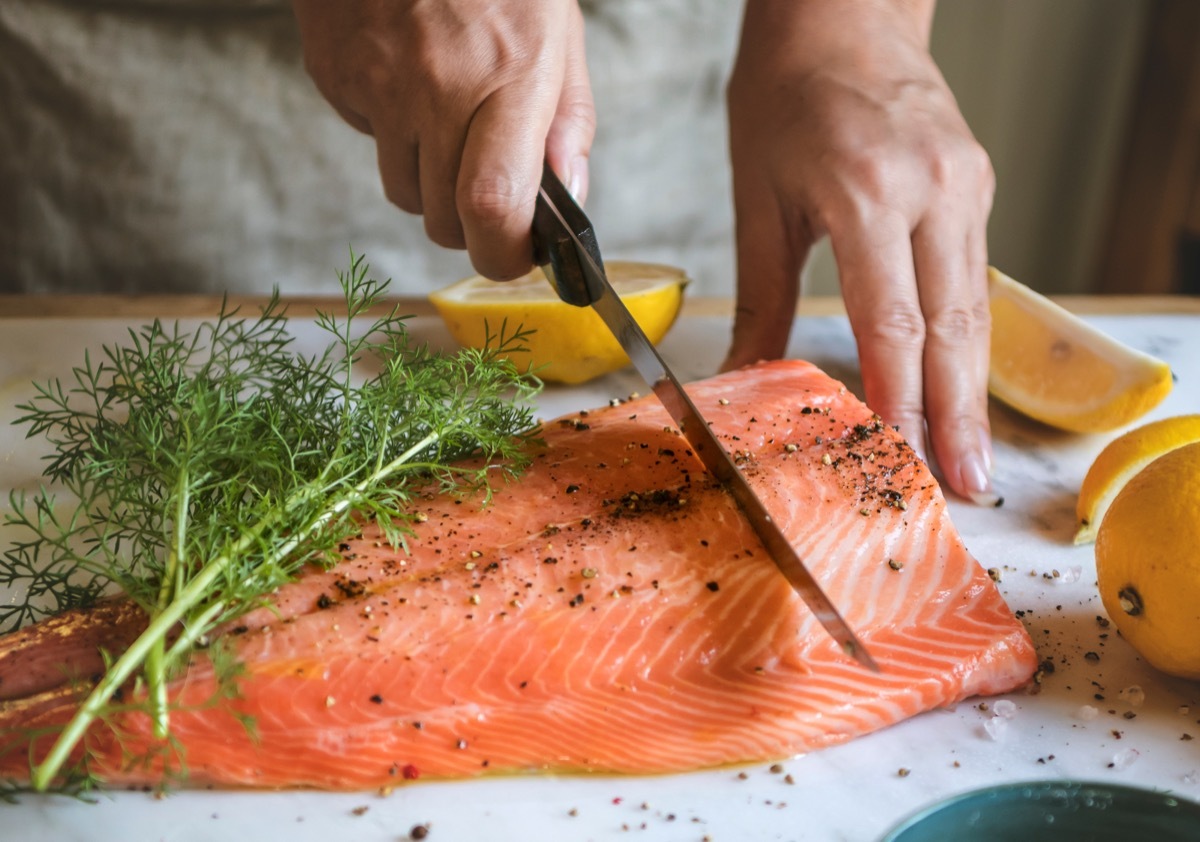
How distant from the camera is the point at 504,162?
5.60 feet

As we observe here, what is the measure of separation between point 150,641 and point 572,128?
3.99ft

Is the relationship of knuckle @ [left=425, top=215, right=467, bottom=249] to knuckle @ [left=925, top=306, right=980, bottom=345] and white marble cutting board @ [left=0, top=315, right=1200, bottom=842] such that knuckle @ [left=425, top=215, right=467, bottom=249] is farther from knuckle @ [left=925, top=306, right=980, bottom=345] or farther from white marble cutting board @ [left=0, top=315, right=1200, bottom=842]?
white marble cutting board @ [left=0, top=315, right=1200, bottom=842]

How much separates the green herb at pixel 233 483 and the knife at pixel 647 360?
0.19 metres

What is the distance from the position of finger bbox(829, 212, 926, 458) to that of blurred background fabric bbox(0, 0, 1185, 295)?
125 cm

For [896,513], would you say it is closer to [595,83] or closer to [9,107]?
[595,83]

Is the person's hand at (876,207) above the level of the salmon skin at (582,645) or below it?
above

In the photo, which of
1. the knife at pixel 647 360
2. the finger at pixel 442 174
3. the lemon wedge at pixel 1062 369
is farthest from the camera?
the lemon wedge at pixel 1062 369

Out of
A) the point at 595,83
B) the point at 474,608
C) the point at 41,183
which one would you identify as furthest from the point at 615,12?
the point at 474,608

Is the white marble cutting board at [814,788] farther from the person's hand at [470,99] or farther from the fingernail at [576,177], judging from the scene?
the fingernail at [576,177]

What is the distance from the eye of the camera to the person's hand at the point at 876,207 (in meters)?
1.98

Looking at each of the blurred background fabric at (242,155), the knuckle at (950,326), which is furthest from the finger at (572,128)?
the blurred background fabric at (242,155)

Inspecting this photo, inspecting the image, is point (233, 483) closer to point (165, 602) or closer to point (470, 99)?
point (165, 602)

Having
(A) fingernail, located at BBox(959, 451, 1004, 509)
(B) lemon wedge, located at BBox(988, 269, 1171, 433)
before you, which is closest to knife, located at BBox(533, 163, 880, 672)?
(A) fingernail, located at BBox(959, 451, 1004, 509)

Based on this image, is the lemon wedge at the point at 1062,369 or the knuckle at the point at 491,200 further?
the lemon wedge at the point at 1062,369
